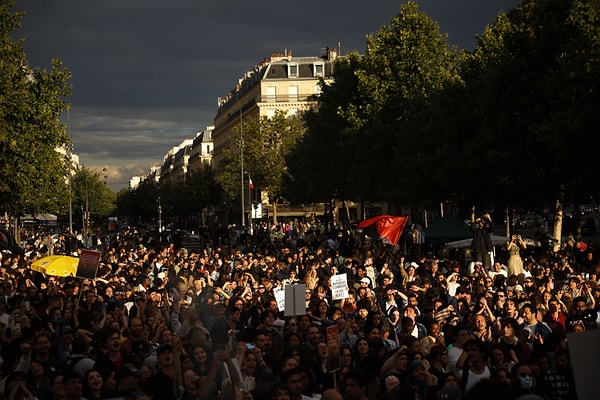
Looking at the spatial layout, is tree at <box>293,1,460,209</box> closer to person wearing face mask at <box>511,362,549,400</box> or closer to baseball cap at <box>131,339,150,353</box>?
baseball cap at <box>131,339,150,353</box>

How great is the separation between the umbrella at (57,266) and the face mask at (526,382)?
1572cm

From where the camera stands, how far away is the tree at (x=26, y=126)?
39625 mm

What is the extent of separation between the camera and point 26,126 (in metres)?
41.2

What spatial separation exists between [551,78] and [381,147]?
19841 mm

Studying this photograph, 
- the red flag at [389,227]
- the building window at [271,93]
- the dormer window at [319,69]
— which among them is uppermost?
the dormer window at [319,69]

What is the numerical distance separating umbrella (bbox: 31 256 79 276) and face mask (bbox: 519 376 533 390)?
1572 centimetres

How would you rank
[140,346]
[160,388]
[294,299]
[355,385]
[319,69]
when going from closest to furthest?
[355,385] → [160,388] → [140,346] → [294,299] → [319,69]

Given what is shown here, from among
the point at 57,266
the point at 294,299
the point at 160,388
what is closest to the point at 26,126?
the point at 57,266

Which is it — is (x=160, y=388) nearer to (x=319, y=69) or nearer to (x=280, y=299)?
(x=280, y=299)

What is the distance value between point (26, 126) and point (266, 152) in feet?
166

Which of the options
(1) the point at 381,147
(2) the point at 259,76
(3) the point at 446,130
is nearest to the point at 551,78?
(3) the point at 446,130

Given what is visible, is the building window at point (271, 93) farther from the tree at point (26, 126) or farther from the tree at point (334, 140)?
the tree at point (26, 126)

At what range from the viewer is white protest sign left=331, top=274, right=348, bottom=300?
1667 cm

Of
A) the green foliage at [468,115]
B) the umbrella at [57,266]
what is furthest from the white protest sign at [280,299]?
the green foliage at [468,115]
